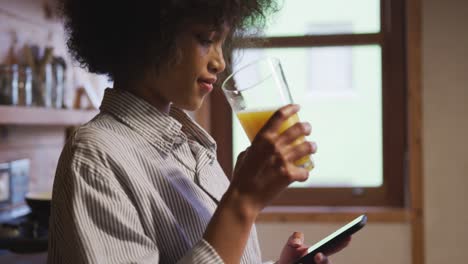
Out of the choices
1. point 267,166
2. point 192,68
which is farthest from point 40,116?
point 267,166

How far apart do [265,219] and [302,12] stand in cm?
118

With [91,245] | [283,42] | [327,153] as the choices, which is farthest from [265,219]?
[91,245]

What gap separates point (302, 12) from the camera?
3152 millimetres

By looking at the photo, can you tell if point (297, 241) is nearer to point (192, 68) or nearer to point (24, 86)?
point (192, 68)

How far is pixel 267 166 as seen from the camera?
700mm

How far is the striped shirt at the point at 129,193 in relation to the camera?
0.68 m

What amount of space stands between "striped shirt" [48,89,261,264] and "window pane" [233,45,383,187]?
2315mm

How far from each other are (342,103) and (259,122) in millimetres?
2336

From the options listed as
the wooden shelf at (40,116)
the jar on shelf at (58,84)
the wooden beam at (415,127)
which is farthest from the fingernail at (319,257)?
the wooden beam at (415,127)

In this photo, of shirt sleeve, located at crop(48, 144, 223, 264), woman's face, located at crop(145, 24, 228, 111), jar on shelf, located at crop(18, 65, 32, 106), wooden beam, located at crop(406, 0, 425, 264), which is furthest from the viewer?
wooden beam, located at crop(406, 0, 425, 264)

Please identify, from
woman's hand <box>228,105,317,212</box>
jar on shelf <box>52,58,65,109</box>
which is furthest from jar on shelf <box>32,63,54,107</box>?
woman's hand <box>228,105,317,212</box>

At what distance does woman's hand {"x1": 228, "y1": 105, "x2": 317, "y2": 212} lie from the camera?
697 mm

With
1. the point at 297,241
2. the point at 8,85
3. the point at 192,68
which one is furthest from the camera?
the point at 8,85

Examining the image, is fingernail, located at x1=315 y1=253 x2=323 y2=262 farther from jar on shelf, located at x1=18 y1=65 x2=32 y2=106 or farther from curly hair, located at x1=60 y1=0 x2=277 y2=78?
jar on shelf, located at x1=18 y1=65 x2=32 y2=106
